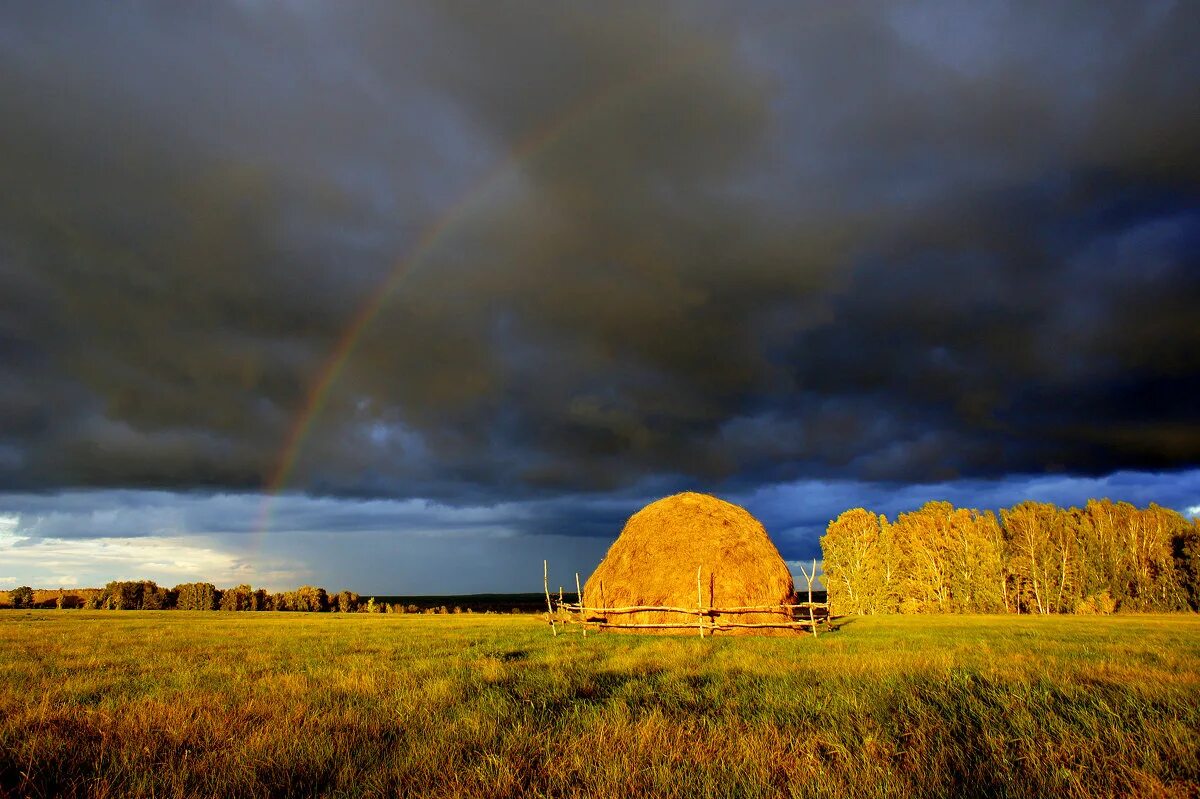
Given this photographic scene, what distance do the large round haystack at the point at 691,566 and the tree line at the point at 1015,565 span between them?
41234 mm

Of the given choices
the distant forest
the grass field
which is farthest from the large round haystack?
the distant forest

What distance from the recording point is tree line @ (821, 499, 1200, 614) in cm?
6444

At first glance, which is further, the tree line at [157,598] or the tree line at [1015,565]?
the tree line at [1015,565]

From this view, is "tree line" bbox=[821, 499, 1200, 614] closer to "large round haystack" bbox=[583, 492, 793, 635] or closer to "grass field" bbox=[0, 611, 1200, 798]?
"large round haystack" bbox=[583, 492, 793, 635]

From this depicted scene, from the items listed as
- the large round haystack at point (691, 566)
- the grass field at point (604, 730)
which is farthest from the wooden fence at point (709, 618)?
the grass field at point (604, 730)

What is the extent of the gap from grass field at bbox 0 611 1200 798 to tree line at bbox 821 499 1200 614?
196 feet

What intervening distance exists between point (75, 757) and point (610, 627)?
22741mm

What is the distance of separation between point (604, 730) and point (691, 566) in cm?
2110

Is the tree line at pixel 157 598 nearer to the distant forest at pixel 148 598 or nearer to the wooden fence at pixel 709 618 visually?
the distant forest at pixel 148 598

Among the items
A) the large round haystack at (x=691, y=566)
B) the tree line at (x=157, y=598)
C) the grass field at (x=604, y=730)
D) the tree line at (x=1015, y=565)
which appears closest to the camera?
the grass field at (x=604, y=730)

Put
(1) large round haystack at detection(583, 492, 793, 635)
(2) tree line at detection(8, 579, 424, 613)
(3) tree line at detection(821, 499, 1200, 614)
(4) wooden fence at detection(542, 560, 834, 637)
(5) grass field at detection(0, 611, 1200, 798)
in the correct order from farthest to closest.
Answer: (3) tree line at detection(821, 499, 1200, 614)
(2) tree line at detection(8, 579, 424, 613)
(1) large round haystack at detection(583, 492, 793, 635)
(4) wooden fence at detection(542, 560, 834, 637)
(5) grass field at detection(0, 611, 1200, 798)

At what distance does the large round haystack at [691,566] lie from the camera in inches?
1005

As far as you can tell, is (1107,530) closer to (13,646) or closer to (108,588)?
(13,646)

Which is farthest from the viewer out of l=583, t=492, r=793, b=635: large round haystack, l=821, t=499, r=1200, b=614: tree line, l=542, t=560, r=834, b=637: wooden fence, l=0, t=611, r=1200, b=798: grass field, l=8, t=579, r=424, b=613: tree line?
l=821, t=499, r=1200, b=614: tree line
